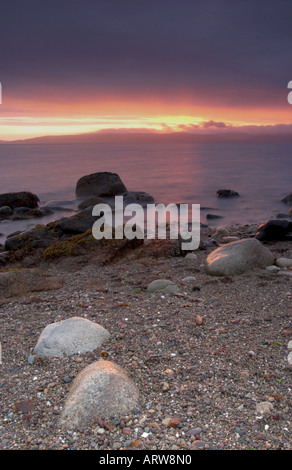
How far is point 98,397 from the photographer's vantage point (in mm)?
2611

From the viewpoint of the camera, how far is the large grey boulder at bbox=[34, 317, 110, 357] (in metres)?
3.36

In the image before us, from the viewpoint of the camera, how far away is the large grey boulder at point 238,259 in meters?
5.55

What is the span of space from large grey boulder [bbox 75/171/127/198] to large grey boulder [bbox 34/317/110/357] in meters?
13.5

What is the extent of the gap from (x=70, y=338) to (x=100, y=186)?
14.1m

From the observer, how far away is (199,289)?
4922 millimetres

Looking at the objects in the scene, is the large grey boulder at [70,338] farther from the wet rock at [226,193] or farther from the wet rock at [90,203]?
the wet rock at [226,193]

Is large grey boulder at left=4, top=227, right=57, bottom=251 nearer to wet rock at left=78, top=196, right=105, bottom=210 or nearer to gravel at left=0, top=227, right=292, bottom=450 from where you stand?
gravel at left=0, top=227, right=292, bottom=450

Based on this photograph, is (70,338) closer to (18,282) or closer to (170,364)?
(170,364)

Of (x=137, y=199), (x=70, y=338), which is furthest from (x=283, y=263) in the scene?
(x=137, y=199)

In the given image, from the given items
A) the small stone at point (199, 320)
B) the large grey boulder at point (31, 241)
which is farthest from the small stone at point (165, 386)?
the large grey boulder at point (31, 241)

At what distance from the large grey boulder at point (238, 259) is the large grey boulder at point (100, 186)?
1142cm

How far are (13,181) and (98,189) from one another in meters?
9.34
